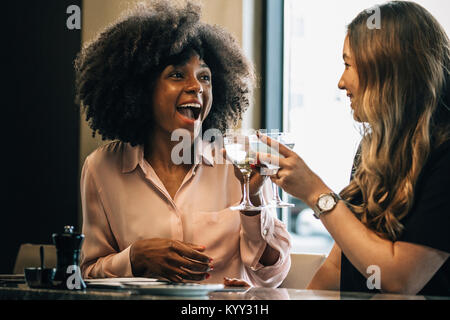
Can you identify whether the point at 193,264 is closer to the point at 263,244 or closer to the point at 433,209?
the point at 263,244

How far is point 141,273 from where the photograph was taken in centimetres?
201

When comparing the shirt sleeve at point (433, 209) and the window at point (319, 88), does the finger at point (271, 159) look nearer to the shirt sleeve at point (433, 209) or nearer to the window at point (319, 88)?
the shirt sleeve at point (433, 209)

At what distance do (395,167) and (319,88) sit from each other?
6.21 ft

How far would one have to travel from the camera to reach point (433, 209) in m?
1.50

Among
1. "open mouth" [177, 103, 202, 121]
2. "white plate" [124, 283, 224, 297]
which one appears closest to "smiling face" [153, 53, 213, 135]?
"open mouth" [177, 103, 202, 121]

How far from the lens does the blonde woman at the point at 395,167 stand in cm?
149

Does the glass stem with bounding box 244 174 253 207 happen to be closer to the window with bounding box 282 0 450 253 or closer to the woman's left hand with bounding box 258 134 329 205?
the woman's left hand with bounding box 258 134 329 205

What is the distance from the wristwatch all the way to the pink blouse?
1.61 feet

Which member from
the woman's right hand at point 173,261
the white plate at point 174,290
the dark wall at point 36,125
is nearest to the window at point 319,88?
the dark wall at point 36,125

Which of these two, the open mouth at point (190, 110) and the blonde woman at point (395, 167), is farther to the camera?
the open mouth at point (190, 110)

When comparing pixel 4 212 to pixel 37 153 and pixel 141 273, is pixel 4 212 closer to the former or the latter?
pixel 37 153

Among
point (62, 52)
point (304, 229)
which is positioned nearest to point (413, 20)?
point (62, 52)

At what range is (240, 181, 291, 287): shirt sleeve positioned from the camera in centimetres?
210

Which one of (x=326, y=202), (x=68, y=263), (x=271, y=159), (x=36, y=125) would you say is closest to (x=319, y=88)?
(x=36, y=125)
